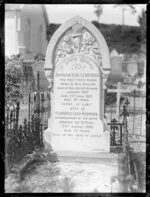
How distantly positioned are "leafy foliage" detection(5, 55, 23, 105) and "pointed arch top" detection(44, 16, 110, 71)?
0.38 m

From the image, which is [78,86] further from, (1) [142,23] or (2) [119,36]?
(1) [142,23]

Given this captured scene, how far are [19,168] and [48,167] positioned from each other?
0.36m

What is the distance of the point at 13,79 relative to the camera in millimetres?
4488

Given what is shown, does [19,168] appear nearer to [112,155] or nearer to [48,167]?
[48,167]

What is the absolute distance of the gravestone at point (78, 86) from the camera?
14.4ft

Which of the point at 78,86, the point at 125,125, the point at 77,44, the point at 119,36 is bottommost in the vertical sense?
the point at 125,125

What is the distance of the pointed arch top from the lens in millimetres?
4312

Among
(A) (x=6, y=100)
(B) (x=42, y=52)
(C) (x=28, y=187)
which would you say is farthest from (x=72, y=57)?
(C) (x=28, y=187)

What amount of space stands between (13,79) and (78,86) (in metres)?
0.83

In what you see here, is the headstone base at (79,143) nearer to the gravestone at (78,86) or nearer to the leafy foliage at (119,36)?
the gravestone at (78,86)

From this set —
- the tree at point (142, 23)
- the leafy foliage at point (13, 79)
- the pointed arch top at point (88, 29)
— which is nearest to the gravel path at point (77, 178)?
the leafy foliage at point (13, 79)

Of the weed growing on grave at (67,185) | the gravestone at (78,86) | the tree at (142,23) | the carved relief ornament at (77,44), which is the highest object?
the tree at (142,23)

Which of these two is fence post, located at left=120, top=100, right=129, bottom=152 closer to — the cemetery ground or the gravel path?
the cemetery ground

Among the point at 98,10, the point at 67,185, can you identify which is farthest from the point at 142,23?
the point at 67,185
